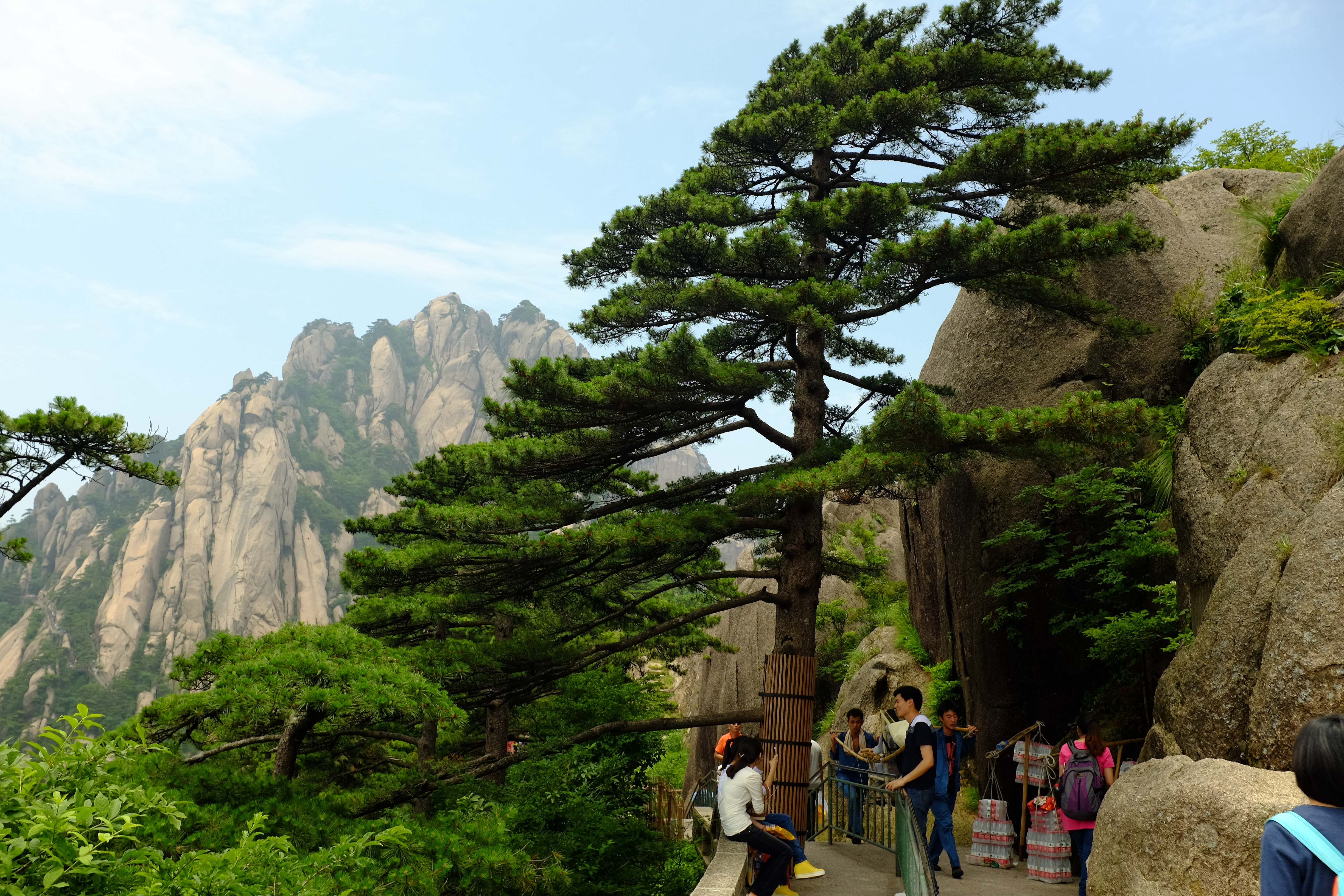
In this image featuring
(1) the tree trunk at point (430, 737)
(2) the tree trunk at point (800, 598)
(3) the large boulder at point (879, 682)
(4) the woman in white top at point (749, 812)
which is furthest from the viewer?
(3) the large boulder at point (879, 682)

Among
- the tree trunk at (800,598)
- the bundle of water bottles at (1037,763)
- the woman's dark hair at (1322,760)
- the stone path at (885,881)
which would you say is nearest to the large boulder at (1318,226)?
the tree trunk at (800,598)

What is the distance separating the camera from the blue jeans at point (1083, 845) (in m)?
6.29

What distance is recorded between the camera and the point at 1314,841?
2.11 meters

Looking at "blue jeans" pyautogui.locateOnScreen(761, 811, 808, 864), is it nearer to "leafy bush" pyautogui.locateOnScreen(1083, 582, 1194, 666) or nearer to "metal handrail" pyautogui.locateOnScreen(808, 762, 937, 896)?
"metal handrail" pyautogui.locateOnScreen(808, 762, 937, 896)

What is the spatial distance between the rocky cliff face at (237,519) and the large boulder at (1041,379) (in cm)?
3385

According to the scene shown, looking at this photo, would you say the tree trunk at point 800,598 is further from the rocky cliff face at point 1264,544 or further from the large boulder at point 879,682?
the large boulder at point 879,682

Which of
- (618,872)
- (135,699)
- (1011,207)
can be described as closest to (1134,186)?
(1011,207)

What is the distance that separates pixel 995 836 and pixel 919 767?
8.18ft

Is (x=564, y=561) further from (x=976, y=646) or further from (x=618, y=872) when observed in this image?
(x=976, y=646)

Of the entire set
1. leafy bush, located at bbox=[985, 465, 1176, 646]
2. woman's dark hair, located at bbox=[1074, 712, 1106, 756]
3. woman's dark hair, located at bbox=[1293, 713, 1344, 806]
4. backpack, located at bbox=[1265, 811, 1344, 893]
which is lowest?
woman's dark hair, located at bbox=[1074, 712, 1106, 756]

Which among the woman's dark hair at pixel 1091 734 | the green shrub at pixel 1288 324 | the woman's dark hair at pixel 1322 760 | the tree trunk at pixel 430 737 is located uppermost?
the green shrub at pixel 1288 324

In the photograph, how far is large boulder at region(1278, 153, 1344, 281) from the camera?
786 centimetres

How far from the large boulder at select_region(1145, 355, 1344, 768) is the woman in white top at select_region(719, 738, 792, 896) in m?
3.16

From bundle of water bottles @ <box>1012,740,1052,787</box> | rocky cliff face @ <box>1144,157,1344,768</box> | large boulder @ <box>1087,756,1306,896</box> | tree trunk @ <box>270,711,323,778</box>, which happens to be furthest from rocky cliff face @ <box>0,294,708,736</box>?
large boulder @ <box>1087,756,1306,896</box>
